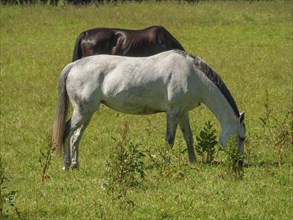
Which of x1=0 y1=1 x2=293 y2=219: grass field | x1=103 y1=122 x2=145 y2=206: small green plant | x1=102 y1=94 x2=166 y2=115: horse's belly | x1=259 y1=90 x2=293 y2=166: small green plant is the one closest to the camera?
x1=0 y1=1 x2=293 y2=219: grass field

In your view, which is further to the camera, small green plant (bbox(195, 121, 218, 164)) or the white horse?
the white horse

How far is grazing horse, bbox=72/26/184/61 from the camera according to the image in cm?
1477

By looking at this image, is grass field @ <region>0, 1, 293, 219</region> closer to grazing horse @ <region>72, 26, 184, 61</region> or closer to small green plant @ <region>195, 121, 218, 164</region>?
small green plant @ <region>195, 121, 218, 164</region>

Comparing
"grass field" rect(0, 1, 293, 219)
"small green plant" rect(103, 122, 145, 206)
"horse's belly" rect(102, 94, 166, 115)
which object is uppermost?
"small green plant" rect(103, 122, 145, 206)

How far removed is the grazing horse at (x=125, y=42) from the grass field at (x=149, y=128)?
1.24 m

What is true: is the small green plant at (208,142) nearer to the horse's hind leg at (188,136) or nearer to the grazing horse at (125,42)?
the horse's hind leg at (188,136)

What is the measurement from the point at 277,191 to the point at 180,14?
68.9ft

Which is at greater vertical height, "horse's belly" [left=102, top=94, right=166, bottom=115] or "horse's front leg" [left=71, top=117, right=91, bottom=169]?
"horse's belly" [left=102, top=94, right=166, bottom=115]

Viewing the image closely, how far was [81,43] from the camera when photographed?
48.5 feet

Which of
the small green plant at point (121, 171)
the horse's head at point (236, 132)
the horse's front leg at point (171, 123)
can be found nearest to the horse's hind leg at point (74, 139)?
the horse's front leg at point (171, 123)

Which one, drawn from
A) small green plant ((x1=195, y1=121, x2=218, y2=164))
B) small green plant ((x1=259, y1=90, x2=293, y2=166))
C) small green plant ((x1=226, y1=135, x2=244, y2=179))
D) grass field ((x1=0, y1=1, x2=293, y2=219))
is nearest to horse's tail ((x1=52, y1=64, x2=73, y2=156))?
grass field ((x1=0, y1=1, x2=293, y2=219))

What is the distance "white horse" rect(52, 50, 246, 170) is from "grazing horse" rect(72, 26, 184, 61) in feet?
13.8

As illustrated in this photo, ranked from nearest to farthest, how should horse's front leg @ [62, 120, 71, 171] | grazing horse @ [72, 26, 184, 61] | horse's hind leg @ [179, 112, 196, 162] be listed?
horse's front leg @ [62, 120, 71, 171] → horse's hind leg @ [179, 112, 196, 162] → grazing horse @ [72, 26, 184, 61]

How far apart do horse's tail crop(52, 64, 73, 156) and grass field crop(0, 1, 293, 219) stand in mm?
298
